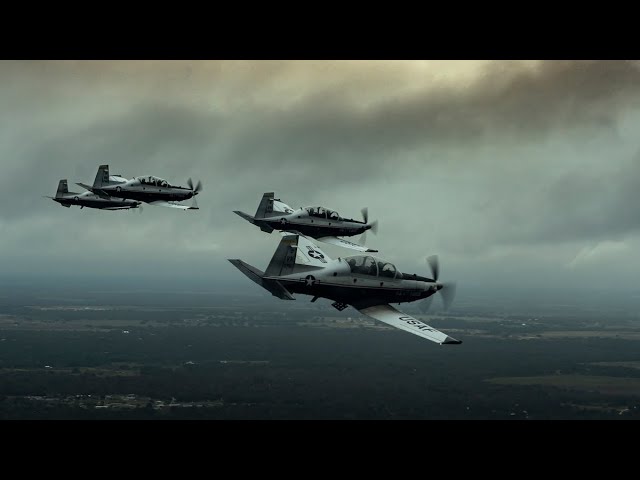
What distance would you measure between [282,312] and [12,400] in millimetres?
40833

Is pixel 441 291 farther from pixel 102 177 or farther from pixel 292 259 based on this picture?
pixel 102 177

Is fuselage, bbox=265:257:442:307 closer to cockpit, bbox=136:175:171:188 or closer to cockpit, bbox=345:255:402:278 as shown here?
cockpit, bbox=345:255:402:278

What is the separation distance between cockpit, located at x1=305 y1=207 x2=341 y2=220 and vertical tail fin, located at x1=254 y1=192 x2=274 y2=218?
2108 millimetres

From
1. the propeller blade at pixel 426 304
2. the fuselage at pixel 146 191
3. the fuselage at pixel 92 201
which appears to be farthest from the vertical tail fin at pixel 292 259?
the fuselage at pixel 92 201

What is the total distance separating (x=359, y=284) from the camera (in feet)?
69.0

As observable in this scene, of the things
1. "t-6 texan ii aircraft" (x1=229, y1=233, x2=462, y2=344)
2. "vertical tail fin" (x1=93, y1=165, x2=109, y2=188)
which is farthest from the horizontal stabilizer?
"vertical tail fin" (x1=93, y1=165, x2=109, y2=188)

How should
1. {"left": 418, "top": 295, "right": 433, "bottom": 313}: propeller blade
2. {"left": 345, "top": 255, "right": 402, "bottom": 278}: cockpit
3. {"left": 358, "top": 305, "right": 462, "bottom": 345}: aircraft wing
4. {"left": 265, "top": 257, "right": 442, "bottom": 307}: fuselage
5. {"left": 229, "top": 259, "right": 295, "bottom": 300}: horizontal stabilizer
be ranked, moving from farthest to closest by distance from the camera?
1. {"left": 418, "top": 295, "right": 433, "bottom": 313}: propeller blade
2. {"left": 345, "top": 255, "right": 402, "bottom": 278}: cockpit
3. {"left": 265, "top": 257, "right": 442, "bottom": 307}: fuselage
4. {"left": 229, "top": 259, "right": 295, "bottom": 300}: horizontal stabilizer
5. {"left": 358, "top": 305, "right": 462, "bottom": 345}: aircraft wing

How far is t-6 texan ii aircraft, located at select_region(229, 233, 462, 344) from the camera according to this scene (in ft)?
65.4

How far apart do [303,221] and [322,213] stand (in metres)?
1.46

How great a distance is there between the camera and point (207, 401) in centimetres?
6912

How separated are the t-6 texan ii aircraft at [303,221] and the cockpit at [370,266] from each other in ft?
25.3

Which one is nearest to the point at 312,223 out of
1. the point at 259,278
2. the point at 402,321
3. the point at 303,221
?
the point at 303,221

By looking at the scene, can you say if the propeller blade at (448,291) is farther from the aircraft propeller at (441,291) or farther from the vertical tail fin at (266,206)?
the vertical tail fin at (266,206)
